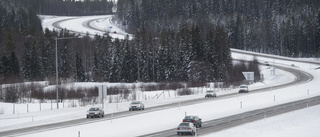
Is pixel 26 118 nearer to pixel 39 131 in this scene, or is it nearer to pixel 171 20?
pixel 39 131

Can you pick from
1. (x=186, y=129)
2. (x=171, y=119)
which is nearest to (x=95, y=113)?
(x=171, y=119)

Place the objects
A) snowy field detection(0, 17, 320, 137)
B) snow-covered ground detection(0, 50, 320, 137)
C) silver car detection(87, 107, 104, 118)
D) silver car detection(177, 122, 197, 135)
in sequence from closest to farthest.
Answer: silver car detection(177, 122, 197, 135) < snowy field detection(0, 17, 320, 137) < snow-covered ground detection(0, 50, 320, 137) < silver car detection(87, 107, 104, 118)

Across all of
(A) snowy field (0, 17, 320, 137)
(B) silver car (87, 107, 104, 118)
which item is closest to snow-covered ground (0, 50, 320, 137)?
(A) snowy field (0, 17, 320, 137)

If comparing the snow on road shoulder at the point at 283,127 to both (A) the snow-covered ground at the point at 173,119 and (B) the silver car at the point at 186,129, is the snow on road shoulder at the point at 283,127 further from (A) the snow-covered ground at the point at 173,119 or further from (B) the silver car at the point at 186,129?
(B) the silver car at the point at 186,129

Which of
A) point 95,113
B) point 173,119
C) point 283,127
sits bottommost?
point 173,119

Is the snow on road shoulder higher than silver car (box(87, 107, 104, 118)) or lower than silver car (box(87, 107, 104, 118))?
lower

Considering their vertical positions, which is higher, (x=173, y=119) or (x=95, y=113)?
(x=95, y=113)

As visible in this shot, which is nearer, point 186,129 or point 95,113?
point 186,129

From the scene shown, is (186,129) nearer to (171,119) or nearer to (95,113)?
(171,119)

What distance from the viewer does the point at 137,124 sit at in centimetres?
3825

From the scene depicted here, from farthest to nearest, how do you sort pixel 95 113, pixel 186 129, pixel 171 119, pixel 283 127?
pixel 95 113 → pixel 171 119 → pixel 283 127 → pixel 186 129

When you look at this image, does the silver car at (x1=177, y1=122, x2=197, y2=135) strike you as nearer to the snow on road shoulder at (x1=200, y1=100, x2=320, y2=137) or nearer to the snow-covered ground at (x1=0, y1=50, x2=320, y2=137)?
the snow on road shoulder at (x1=200, y1=100, x2=320, y2=137)

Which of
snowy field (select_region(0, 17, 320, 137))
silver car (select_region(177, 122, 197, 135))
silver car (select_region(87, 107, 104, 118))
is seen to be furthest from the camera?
silver car (select_region(87, 107, 104, 118))

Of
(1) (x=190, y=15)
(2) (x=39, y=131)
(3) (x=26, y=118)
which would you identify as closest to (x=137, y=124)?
(2) (x=39, y=131)
